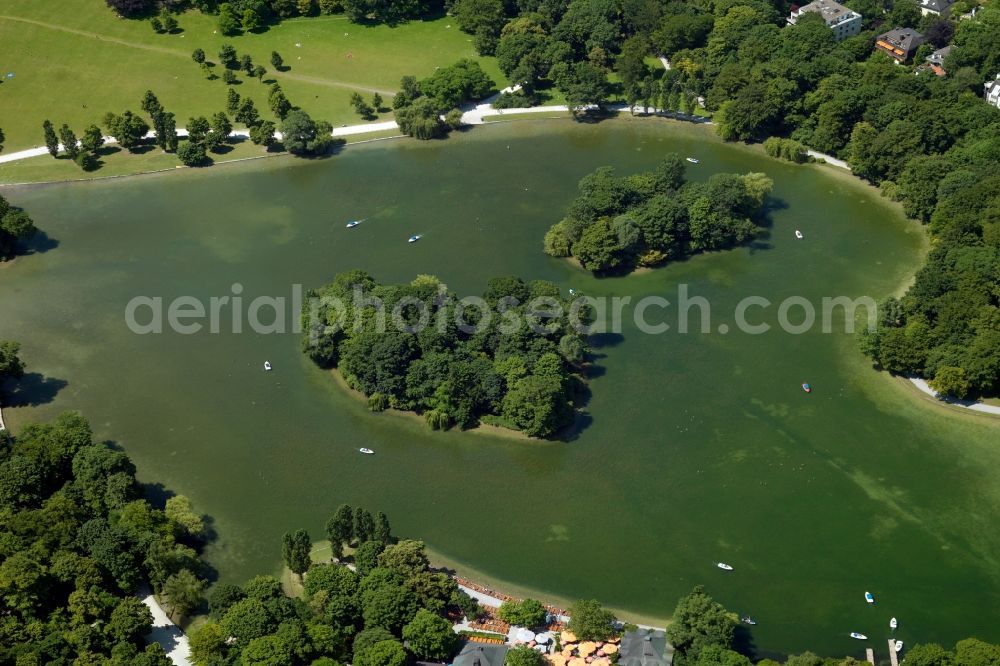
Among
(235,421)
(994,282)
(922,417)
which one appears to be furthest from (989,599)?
(235,421)

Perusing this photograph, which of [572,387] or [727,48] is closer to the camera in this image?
[572,387]

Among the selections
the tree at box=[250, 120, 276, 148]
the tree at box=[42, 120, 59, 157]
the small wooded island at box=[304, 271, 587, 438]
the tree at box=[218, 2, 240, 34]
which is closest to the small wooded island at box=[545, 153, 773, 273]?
the small wooded island at box=[304, 271, 587, 438]

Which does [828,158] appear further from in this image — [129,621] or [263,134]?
[129,621]

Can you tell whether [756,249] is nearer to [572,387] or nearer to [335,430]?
[572,387]

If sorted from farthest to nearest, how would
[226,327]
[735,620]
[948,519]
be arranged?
[226,327] < [948,519] < [735,620]

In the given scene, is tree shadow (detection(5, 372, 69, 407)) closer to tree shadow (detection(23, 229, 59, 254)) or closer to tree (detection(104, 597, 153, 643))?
tree shadow (detection(23, 229, 59, 254))

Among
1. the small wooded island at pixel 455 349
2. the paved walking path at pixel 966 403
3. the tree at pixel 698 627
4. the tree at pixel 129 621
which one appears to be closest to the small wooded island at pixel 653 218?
the small wooded island at pixel 455 349
